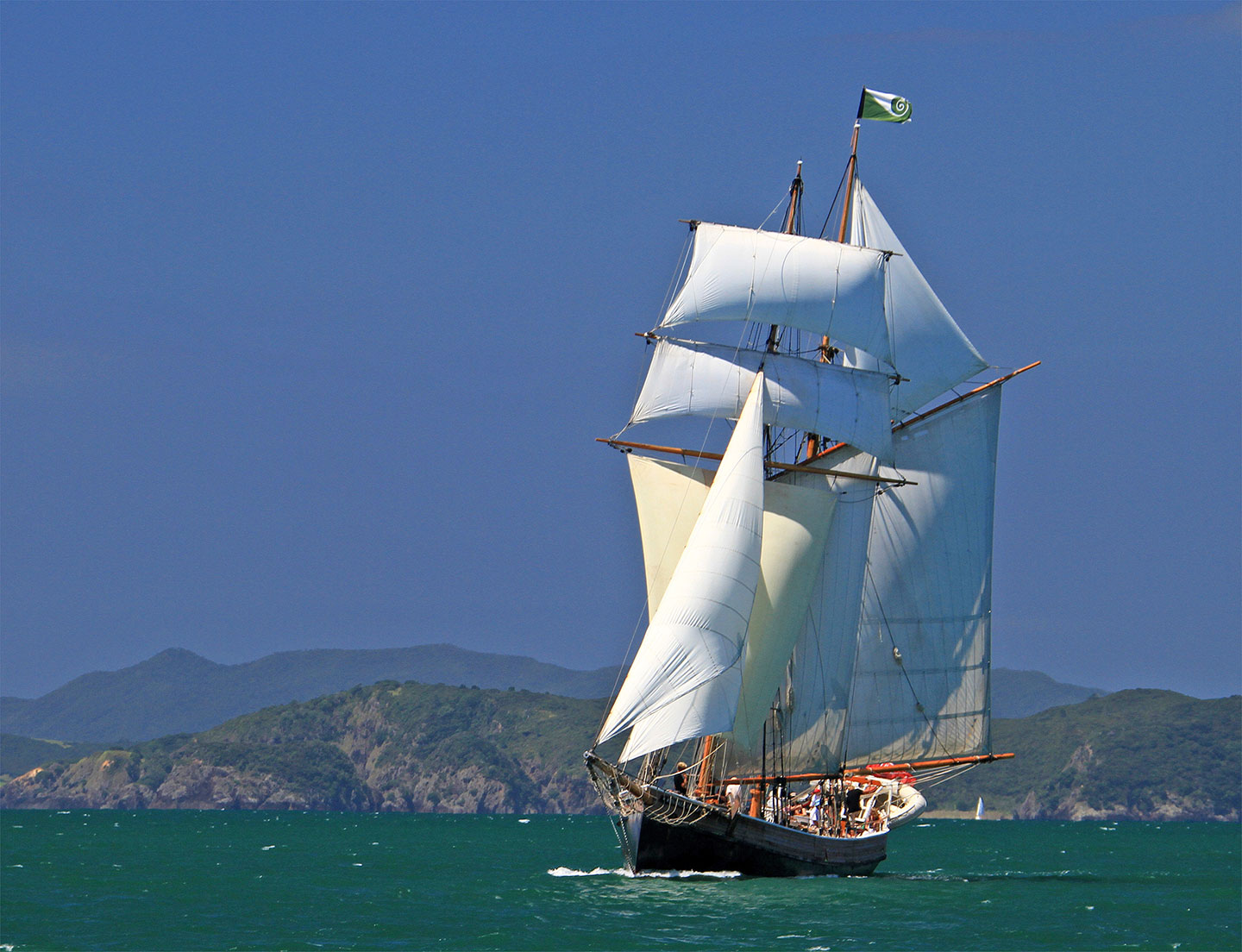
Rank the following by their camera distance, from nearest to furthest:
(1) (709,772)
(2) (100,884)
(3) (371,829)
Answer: (1) (709,772) → (2) (100,884) → (3) (371,829)

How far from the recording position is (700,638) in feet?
173

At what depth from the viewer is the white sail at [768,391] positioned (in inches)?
2349

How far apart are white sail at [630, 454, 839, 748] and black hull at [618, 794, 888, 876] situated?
3407mm

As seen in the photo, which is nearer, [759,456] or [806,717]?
[759,456]

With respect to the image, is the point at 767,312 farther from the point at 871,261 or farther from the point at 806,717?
the point at 806,717

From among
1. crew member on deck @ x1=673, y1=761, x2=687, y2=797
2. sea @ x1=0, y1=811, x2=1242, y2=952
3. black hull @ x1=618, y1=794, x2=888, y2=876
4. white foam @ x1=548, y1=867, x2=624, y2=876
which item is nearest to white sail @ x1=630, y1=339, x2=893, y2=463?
crew member on deck @ x1=673, y1=761, x2=687, y2=797

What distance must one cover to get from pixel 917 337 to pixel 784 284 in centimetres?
886

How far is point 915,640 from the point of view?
6462 centimetres

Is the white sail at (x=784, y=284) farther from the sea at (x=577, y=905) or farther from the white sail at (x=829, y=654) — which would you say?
the sea at (x=577, y=905)

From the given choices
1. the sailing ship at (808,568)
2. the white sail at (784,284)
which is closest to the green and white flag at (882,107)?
the sailing ship at (808,568)

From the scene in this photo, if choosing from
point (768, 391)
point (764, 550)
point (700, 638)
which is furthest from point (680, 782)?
point (768, 391)

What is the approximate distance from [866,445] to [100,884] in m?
35.1

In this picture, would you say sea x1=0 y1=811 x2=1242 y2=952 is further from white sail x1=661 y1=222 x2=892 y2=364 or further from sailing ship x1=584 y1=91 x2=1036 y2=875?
white sail x1=661 y1=222 x2=892 y2=364

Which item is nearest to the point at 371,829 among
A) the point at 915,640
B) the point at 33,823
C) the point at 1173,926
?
the point at 33,823
